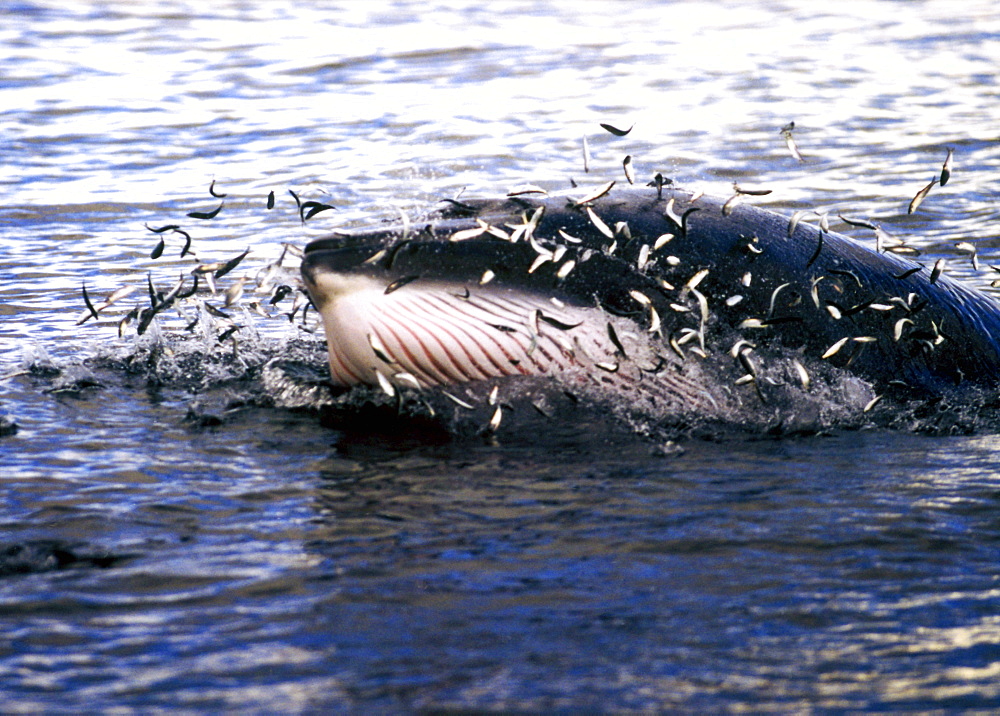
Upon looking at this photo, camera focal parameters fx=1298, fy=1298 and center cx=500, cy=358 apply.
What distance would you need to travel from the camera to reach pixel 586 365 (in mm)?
6957

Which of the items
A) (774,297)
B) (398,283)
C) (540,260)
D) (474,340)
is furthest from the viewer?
(774,297)

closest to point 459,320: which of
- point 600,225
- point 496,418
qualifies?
point 496,418

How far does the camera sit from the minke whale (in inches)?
260

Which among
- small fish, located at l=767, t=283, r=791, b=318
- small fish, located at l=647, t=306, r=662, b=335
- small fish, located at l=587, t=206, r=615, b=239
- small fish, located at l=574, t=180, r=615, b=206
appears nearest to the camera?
small fish, located at l=647, t=306, r=662, b=335

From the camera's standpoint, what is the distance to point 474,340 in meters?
6.71

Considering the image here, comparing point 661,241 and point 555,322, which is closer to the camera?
point 555,322

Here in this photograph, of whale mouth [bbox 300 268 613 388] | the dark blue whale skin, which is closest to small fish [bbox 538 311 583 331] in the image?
whale mouth [bbox 300 268 613 388]

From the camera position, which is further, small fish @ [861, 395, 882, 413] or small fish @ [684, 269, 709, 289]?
small fish @ [861, 395, 882, 413]

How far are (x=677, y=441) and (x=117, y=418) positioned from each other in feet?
10.2

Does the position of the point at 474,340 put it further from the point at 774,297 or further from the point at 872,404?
the point at 872,404

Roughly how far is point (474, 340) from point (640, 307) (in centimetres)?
92

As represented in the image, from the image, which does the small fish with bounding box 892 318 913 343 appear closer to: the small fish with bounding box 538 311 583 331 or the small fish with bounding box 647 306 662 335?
the small fish with bounding box 647 306 662 335

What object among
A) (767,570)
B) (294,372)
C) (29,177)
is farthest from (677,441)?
(29,177)

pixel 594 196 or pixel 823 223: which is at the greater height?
pixel 594 196
